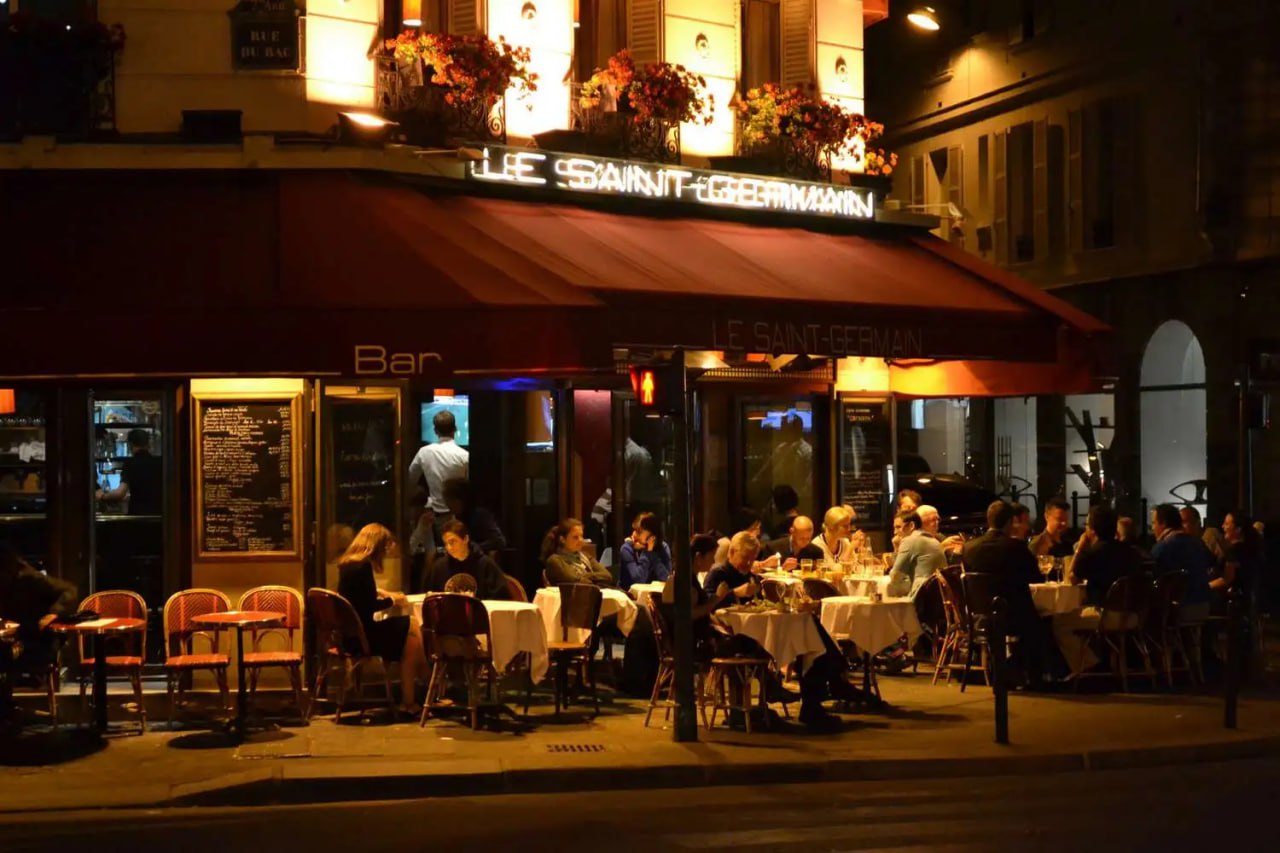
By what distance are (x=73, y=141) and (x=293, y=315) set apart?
9.00ft

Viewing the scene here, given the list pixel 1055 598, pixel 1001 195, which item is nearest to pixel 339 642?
pixel 1055 598

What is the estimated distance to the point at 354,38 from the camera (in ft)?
45.6

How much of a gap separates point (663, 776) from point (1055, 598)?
5.24 meters

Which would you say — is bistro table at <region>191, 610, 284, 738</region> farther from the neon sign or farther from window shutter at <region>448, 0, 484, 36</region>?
window shutter at <region>448, 0, 484, 36</region>

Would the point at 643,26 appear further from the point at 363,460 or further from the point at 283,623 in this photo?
the point at 283,623

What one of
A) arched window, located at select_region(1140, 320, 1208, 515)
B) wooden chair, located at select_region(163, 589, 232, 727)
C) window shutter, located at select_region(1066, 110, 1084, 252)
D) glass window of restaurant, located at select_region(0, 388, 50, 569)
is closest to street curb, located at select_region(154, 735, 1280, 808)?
wooden chair, located at select_region(163, 589, 232, 727)

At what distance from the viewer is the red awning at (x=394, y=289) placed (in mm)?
11734

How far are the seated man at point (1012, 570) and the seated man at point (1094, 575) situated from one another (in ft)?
0.95

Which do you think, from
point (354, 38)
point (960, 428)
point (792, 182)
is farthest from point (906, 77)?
point (354, 38)

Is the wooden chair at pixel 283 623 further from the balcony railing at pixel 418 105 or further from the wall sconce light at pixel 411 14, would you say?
the wall sconce light at pixel 411 14

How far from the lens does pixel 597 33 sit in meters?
16.1

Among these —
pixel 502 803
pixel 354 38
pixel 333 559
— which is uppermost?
pixel 354 38

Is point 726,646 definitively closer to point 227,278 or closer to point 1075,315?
point 227,278

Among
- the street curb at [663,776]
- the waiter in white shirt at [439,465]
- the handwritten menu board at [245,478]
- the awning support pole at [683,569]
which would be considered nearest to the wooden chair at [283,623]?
the handwritten menu board at [245,478]
